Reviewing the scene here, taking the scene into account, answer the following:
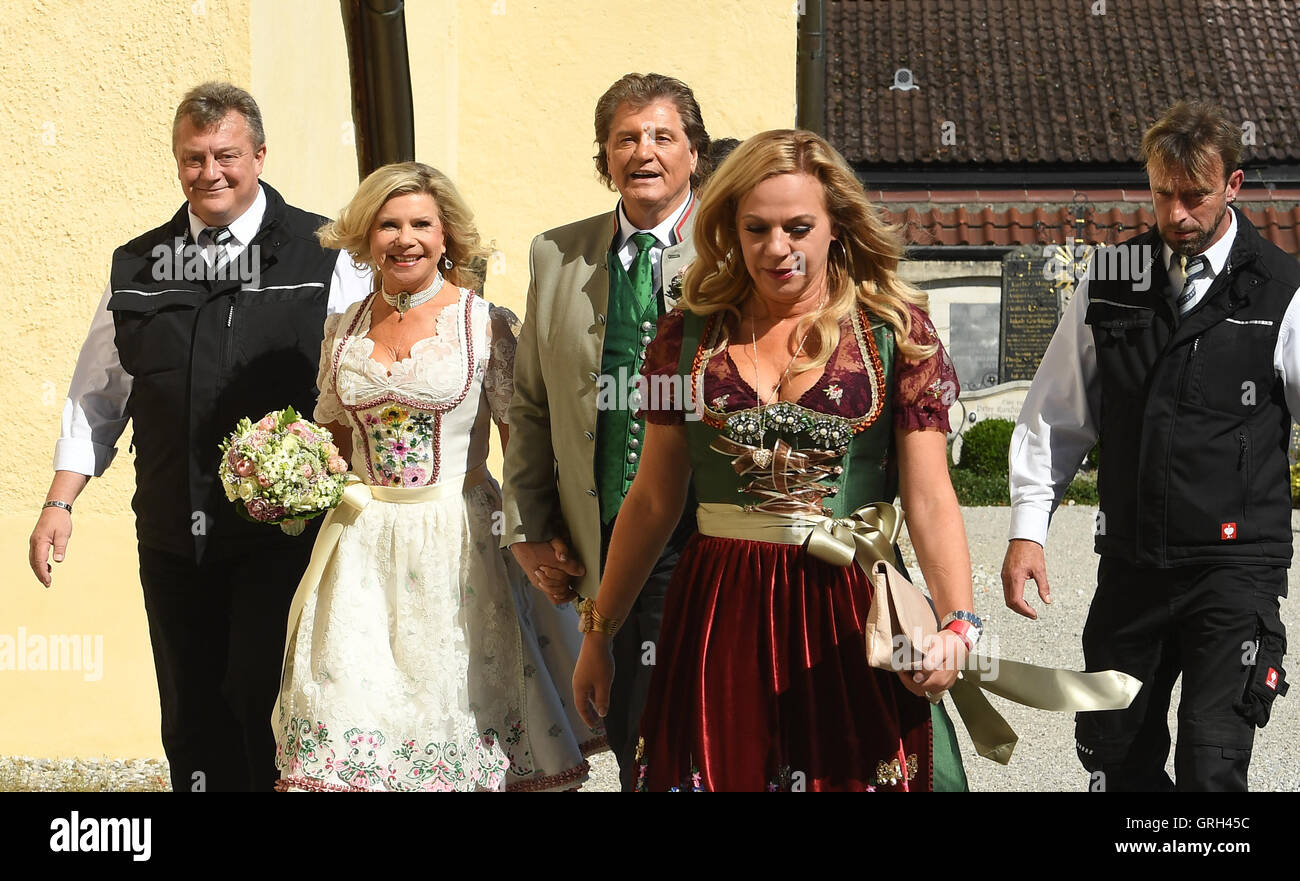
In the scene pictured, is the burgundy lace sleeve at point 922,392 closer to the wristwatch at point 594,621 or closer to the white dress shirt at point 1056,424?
the wristwatch at point 594,621

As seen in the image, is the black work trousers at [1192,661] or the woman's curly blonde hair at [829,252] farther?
the black work trousers at [1192,661]

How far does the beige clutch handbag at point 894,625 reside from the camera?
2.82m

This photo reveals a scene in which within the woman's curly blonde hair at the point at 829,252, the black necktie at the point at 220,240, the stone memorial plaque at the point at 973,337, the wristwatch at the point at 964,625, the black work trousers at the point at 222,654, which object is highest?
the stone memorial plaque at the point at 973,337

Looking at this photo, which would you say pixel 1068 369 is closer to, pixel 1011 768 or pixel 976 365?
pixel 1011 768

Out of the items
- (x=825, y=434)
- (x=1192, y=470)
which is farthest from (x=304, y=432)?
(x=1192, y=470)

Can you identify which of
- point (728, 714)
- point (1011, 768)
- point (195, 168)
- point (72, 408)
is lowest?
point (1011, 768)

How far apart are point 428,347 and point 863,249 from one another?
1.40m

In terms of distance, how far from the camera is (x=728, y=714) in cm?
305

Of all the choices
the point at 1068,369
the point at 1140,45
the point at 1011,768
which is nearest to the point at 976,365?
the point at 1140,45

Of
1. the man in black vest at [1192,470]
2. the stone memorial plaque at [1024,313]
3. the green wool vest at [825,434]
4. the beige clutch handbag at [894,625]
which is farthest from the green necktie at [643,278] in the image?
the stone memorial plaque at [1024,313]

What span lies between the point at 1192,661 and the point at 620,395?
1556mm

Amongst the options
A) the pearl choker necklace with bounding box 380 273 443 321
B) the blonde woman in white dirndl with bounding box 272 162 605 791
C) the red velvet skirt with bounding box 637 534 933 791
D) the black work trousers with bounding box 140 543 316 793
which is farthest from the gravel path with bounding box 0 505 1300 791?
the red velvet skirt with bounding box 637 534 933 791

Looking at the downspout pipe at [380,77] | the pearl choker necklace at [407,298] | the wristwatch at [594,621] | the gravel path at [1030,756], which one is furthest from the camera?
the downspout pipe at [380,77]

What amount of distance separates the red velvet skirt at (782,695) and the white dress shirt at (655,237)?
3.43 ft
